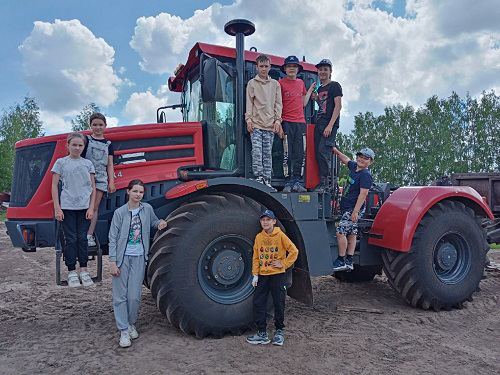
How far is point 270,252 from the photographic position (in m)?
4.13

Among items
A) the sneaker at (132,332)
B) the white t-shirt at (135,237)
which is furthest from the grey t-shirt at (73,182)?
the sneaker at (132,332)

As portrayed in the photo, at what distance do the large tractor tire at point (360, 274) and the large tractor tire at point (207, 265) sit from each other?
9.29 feet

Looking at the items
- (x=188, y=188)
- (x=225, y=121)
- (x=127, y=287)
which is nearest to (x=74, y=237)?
(x=127, y=287)

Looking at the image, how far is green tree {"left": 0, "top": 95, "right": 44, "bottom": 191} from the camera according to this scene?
30000mm

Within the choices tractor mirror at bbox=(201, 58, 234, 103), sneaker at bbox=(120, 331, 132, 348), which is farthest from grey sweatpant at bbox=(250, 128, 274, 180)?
sneaker at bbox=(120, 331, 132, 348)

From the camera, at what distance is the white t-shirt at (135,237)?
4055 millimetres

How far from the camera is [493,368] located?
11.7 ft

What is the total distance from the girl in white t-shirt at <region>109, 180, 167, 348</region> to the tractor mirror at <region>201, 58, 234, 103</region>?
1.18m

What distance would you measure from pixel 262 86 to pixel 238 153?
0.79 meters

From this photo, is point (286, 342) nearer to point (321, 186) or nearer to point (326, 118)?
point (321, 186)

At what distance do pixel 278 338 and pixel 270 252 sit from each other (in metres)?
0.82

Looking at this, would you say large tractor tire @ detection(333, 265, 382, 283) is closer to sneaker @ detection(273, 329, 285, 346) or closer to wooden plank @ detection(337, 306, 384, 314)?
wooden plank @ detection(337, 306, 384, 314)

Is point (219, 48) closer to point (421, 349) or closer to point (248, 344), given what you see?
point (248, 344)

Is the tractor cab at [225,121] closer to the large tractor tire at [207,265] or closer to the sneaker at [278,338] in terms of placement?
the large tractor tire at [207,265]
